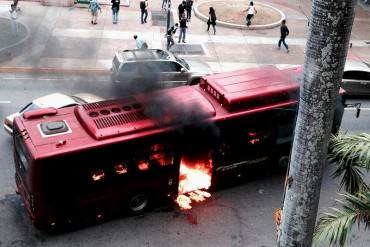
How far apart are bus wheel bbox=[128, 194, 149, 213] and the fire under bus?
23 mm

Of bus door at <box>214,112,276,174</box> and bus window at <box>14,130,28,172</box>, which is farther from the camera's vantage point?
bus door at <box>214,112,276,174</box>

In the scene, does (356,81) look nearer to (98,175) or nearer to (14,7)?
(98,175)

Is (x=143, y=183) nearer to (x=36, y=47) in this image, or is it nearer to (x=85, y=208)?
(x=85, y=208)

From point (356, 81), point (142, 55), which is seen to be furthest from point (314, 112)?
point (356, 81)

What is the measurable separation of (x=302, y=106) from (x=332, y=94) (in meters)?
0.38

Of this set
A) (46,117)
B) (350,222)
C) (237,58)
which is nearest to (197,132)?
(46,117)

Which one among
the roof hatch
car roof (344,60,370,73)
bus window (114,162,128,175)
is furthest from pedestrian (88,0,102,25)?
bus window (114,162,128,175)

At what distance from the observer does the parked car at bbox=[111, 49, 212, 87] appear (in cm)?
1681

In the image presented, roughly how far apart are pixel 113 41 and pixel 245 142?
12137mm

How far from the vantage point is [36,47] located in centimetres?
2197

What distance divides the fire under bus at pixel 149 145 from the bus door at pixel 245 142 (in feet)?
0.09

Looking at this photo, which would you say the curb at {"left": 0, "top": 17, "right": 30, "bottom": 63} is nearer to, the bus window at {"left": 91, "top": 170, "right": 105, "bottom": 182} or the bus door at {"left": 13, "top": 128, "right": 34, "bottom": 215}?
the bus door at {"left": 13, "top": 128, "right": 34, "bottom": 215}

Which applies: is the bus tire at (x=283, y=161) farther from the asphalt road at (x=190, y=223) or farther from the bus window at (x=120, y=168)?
the bus window at (x=120, y=168)

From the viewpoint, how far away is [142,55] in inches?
691
